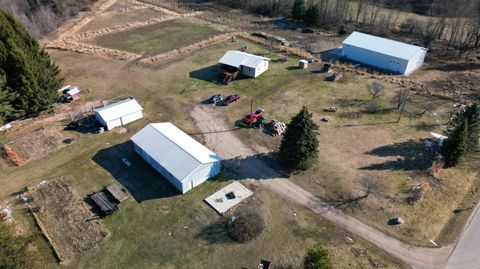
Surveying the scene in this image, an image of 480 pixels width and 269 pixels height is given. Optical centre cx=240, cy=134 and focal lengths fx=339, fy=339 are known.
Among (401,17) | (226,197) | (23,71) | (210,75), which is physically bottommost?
(226,197)

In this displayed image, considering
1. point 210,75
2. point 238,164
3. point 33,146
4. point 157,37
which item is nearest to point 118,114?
point 33,146

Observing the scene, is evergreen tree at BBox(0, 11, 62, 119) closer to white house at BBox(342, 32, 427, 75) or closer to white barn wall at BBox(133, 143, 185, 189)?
white barn wall at BBox(133, 143, 185, 189)

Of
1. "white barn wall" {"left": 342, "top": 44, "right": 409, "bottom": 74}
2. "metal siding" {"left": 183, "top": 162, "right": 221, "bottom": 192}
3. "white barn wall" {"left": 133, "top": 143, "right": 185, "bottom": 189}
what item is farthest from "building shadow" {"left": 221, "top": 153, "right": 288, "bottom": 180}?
"white barn wall" {"left": 342, "top": 44, "right": 409, "bottom": 74}

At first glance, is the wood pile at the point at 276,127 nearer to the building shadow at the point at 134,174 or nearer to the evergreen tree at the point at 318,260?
the building shadow at the point at 134,174

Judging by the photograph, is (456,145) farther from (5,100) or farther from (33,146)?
(5,100)

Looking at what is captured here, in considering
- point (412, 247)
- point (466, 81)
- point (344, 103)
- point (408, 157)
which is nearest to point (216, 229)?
point (412, 247)
